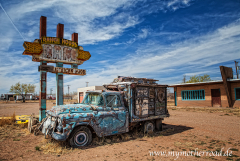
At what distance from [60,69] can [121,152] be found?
7.53 metres

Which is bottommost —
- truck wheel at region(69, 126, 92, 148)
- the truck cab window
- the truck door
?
truck wheel at region(69, 126, 92, 148)

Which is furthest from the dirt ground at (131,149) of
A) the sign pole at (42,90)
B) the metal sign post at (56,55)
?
the metal sign post at (56,55)

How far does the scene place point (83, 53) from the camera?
11.9 metres

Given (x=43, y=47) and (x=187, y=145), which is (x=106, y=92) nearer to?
(x=187, y=145)

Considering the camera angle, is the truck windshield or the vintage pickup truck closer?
the vintage pickup truck

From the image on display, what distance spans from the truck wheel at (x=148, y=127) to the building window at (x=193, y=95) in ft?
62.0

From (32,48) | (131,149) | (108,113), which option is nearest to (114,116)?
(108,113)

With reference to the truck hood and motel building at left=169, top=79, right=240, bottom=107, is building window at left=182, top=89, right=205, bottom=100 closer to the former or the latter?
motel building at left=169, top=79, right=240, bottom=107

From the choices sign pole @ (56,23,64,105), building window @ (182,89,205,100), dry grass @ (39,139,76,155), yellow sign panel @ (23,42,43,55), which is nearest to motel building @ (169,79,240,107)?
building window @ (182,89,205,100)

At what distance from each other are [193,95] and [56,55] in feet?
70.6

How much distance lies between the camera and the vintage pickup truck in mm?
5293

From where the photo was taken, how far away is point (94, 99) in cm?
660

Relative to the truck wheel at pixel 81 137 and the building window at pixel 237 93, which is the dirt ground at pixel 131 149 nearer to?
the truck wheel at pixel 81 137

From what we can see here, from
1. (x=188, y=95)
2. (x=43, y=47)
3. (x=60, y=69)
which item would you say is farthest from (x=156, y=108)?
(x=188, y=95)
